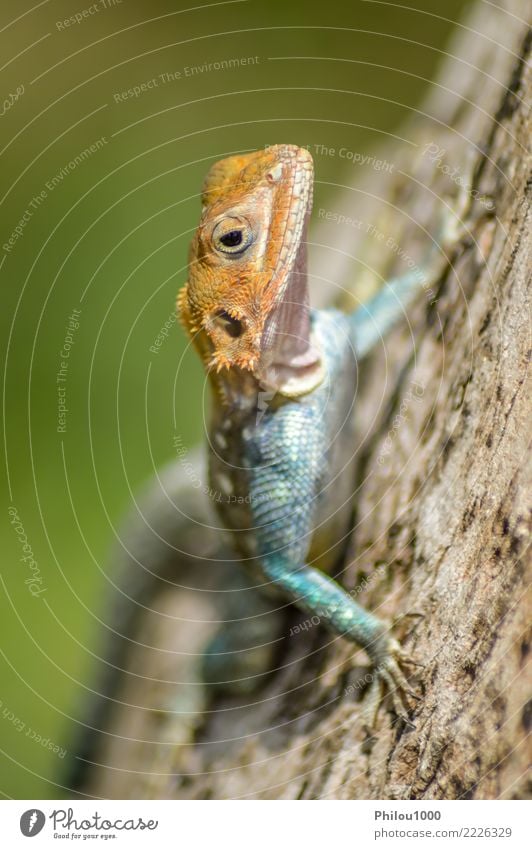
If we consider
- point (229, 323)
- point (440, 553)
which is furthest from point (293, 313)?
point (440, 553)

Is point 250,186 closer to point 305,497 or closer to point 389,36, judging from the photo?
point 305,497

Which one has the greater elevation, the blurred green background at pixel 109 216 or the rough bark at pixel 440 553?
the blurred green background at pixel 109 216

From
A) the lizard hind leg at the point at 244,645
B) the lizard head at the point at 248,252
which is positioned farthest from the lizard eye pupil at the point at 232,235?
the lizard hind leg at the point at 244,645

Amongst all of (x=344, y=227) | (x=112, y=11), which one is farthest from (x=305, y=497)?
(x=112, y=11)
